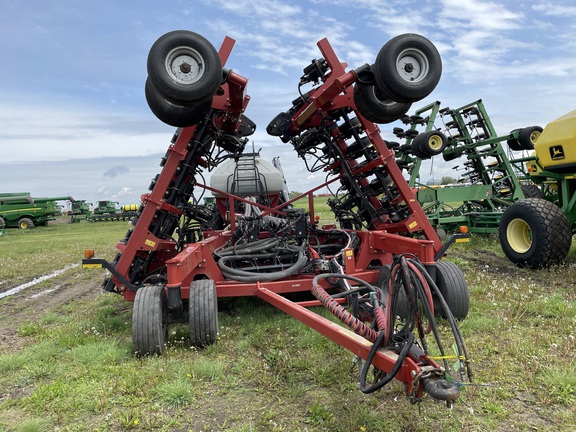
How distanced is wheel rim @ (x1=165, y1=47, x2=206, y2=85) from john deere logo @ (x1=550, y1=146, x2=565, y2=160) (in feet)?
18.3

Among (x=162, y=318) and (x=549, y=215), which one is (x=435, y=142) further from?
(x=162, y=318)

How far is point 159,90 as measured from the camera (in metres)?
3.84

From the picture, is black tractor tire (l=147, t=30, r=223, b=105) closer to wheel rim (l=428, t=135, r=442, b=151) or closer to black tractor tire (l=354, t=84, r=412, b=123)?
black tractor tire (l=354, t=84, r=412, b=123)

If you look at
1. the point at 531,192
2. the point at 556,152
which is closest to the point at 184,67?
the point at 556,152

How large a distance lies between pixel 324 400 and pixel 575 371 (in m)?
1.83

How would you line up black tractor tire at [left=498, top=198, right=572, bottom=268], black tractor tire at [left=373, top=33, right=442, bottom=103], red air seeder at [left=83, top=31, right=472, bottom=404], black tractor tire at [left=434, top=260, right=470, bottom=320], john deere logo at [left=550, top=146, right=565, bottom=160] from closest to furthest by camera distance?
red air seeder at [left=83, top=31, right=472, bottom=404]
black tractor tire at [left=373, top=33, right=442, bottom=103]
black tractor tire at [left=434, top=260, right=470, bottom=320]
black tractor tire at [left=498, top=198, right=572, bottom=268]
john deere logo at [left=550, top=146, right=565, bottom=160]

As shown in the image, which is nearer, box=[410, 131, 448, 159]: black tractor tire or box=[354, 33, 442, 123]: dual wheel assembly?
box=[354, 33, 442, 123]: dual wheel assembly

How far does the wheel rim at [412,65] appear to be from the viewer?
13.7 feet

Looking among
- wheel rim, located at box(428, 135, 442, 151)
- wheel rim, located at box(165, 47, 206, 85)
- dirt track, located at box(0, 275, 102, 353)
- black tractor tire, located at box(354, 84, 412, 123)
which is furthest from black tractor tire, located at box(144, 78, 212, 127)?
wheel rim, located at box(428, 135, 442, 151)

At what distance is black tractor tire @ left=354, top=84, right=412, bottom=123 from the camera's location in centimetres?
494

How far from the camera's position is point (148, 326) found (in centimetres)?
367

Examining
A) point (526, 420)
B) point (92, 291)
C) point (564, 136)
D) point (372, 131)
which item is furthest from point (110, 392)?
point (564, 136)

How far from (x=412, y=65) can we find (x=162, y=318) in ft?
11.4

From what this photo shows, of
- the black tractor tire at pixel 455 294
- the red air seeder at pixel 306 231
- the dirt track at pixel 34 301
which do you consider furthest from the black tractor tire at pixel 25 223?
the black tractor tire at pixel 455 294
